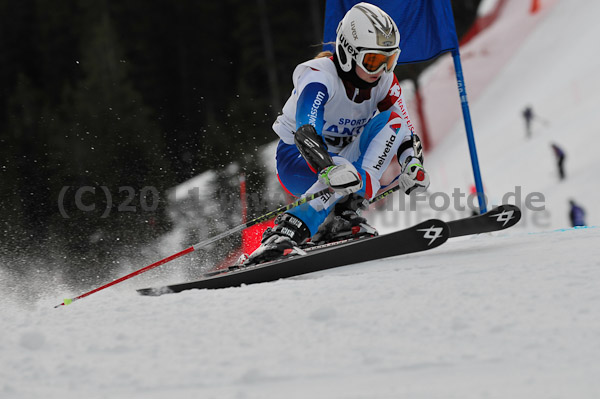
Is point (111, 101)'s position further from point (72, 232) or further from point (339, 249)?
point (339, 249)

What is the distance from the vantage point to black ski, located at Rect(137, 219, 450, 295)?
3.56 metres

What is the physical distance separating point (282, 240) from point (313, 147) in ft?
1.90

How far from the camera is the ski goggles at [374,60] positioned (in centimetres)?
390

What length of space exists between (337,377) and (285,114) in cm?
272

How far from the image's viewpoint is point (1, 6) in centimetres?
3023

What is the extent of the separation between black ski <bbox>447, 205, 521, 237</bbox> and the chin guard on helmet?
91 cm

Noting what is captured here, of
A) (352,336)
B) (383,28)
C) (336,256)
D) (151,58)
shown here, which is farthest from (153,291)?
(151,58)

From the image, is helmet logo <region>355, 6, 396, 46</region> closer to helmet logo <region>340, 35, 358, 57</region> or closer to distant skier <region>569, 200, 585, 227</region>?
helmet logo <region>340, 35, 358, 57</region>

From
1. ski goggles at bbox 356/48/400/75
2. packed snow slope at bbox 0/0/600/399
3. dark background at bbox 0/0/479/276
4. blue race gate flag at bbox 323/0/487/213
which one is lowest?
packed snow slope at bbox 0/0/600/399

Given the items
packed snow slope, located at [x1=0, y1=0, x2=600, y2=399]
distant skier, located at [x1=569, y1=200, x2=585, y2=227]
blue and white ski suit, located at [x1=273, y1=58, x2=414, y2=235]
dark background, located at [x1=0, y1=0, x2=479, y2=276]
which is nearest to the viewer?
packed snow slope, located at [x1=0, y1=0, x2=600, y2=399]

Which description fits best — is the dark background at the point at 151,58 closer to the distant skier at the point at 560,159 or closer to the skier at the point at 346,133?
the distant skier at the point at 560,159

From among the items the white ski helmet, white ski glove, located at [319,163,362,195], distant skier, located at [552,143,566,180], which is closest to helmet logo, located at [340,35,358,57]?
the white ski helmet

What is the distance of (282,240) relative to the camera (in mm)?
3953

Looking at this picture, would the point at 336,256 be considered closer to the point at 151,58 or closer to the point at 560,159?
the point at 560,159
